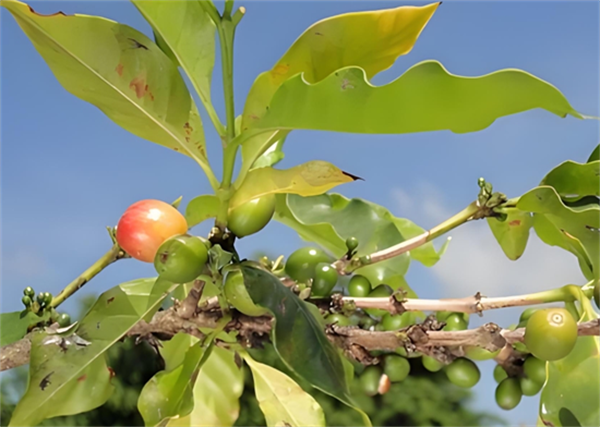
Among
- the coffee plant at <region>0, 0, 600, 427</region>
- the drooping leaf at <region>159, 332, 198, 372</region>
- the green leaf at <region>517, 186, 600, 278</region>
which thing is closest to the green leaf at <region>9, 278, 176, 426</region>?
the coffee plant at <region>0, 0, 600, 427</region>

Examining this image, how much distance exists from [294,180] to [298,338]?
139mm

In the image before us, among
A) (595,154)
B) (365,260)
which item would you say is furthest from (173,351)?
(595,154)

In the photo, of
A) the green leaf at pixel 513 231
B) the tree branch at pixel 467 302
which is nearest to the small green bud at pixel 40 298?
the tree branch at pixel 467 302

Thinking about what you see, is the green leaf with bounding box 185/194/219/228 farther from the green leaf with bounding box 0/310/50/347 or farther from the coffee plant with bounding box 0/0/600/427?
the green leaf with bounding box 0/310/50/347

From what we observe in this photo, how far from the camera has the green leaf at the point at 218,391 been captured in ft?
2.34

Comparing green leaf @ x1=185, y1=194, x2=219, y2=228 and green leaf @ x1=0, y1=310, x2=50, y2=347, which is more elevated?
green leaf @ x1=185, y1=194, x2=219, y2=228

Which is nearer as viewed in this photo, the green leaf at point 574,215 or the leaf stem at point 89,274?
the green leaf at point 574,215

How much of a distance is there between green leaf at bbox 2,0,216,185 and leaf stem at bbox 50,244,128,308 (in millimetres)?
261

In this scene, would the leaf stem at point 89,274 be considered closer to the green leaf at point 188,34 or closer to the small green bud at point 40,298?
the small green bud at point 40,298

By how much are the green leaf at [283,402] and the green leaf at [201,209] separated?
0.18 metres

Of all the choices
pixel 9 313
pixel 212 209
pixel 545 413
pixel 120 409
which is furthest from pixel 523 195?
pixel 120 409

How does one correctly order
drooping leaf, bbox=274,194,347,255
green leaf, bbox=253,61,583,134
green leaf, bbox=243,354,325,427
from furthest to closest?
drooping leaf, bbox=274,194,347,255, green leaf, bbox=243,354,325,427, green leaf, bbox=253,61,583,134

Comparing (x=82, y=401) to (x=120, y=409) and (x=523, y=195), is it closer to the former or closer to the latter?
(x=523, y=195)

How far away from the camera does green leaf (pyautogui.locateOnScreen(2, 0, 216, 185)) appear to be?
1.66ft
